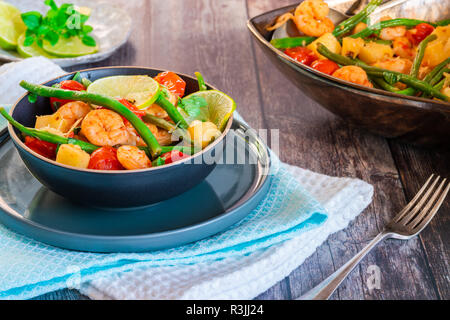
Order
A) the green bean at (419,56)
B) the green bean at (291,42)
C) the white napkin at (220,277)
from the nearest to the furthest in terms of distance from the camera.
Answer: the white napkin at (220,277), the green bean at (419,56), the green bean at (291,42)

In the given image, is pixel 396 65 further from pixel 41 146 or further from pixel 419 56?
pixel 41 146

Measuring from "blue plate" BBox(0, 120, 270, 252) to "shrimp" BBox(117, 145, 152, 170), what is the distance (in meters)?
0.14

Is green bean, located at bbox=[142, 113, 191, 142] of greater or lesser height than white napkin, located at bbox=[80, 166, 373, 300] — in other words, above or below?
above

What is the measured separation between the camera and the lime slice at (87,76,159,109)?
1255 millimetres

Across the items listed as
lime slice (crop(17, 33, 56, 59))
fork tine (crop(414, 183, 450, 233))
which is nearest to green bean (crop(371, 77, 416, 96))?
fork tine (crop(414, 183, 450, 233))

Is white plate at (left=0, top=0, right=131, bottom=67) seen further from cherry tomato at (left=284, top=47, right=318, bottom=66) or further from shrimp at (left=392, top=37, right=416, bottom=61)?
shrimp at (left=392, top=37, right=416, bottom=61)

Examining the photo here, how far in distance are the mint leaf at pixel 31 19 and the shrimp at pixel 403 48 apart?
4.51 ft

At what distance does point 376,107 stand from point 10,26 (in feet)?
4.91

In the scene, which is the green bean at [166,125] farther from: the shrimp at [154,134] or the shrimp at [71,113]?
the shrimp at [71,113]

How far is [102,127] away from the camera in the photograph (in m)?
1.20

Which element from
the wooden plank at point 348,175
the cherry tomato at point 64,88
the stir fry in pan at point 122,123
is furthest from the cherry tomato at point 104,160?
the wooden plank at point 348,175

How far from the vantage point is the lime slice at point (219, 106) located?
1308 mm

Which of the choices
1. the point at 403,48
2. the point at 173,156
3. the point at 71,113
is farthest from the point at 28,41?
the point at 403,48

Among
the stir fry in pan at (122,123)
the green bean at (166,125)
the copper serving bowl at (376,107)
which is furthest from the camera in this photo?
the copper serving bowl at (376,107)
